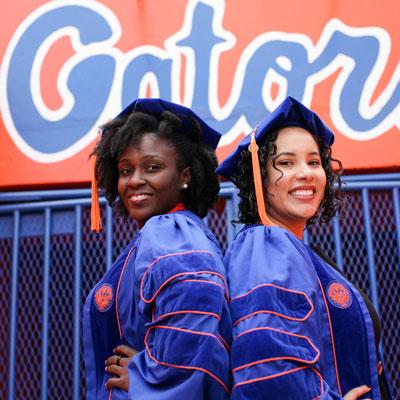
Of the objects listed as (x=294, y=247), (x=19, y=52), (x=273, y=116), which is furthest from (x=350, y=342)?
(x=19, y=52)

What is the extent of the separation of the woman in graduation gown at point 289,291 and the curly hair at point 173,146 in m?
0.15

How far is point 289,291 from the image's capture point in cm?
154

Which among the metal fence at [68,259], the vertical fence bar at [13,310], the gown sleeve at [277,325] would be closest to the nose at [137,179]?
the gown sleeve at [277,325]

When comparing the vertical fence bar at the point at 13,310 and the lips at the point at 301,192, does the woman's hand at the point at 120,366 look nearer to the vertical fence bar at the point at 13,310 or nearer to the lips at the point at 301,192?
the lips at the point at 301,192

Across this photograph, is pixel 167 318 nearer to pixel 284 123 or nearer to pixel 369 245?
pixel 284 123

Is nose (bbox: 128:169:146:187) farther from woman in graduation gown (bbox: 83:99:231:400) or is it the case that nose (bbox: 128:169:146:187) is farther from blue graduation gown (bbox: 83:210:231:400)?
blue graduation gown (bbox: 83:210:231:400)

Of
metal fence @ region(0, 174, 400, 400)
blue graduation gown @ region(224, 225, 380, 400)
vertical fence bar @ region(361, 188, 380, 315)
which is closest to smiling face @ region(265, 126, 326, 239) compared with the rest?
blue graduation gown @ region(224, 225, 380, 400)

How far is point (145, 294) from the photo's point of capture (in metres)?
1.62

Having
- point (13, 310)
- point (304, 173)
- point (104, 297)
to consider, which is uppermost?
point (304, 173)

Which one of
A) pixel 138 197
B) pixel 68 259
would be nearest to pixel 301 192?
pixel 138 197

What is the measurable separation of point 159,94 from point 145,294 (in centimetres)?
219

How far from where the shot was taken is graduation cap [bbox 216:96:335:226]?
1885 mm

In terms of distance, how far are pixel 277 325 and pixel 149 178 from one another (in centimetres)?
82

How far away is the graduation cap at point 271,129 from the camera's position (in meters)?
1.88
